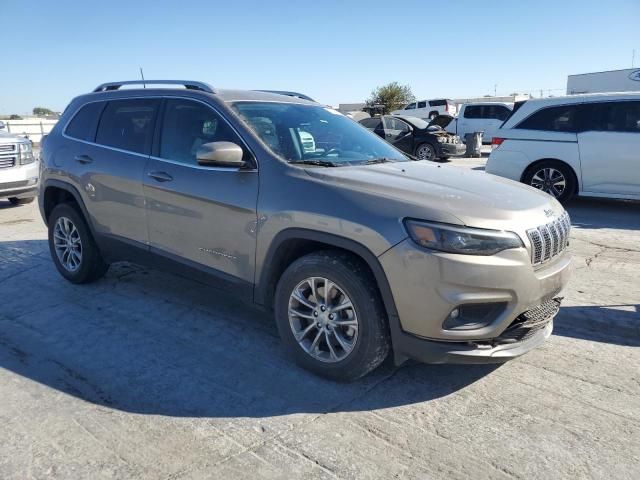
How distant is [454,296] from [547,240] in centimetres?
77

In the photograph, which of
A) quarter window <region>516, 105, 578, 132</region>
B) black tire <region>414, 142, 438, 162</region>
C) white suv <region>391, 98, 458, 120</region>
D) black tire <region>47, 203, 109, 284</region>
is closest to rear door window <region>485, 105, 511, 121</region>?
black tire <region>414, 142, 438, 162</region>

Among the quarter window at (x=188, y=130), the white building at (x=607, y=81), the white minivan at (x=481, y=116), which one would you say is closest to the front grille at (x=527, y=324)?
the quarter window at (x=188, y=130)

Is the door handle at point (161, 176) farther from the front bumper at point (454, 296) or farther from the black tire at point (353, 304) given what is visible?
the front bumper at point (454, 296)

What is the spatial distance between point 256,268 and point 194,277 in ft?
2.33

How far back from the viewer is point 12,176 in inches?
363

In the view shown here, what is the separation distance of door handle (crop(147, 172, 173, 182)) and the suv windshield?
2.44 feet

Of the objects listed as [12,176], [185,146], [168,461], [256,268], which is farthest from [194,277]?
[12,176]

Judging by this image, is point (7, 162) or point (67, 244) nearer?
point (67, 244)

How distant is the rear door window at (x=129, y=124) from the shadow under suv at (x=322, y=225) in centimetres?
1

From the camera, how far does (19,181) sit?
9.34m

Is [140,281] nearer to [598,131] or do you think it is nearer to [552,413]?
[552,413]

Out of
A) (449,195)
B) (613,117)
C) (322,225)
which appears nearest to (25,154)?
(322,225)

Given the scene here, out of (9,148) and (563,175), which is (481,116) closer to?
(563,175)

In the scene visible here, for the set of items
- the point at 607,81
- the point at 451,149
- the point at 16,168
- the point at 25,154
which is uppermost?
the point at 607,81
